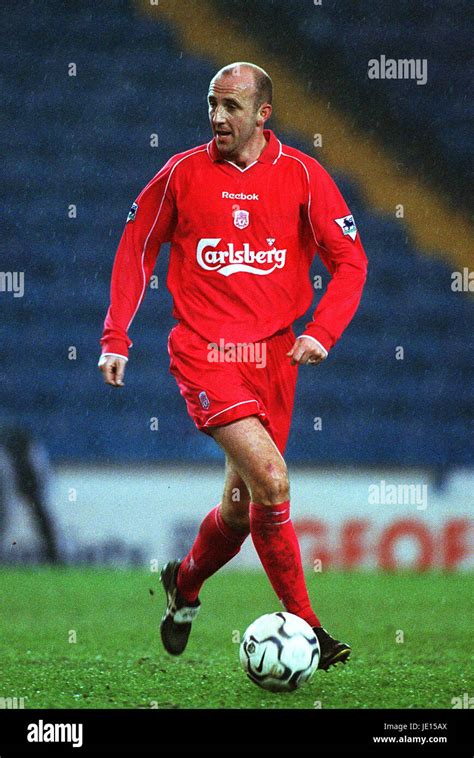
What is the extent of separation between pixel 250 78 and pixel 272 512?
1455 mm

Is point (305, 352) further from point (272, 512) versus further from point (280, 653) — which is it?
point (280, 653)

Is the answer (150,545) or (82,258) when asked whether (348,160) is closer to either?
(82,258)

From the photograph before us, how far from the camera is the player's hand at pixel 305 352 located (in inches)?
159

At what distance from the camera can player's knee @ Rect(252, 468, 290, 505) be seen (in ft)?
13.2

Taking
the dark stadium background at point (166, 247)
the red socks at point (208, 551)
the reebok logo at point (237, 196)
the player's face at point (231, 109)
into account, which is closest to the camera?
the player's face at point (231, 109)

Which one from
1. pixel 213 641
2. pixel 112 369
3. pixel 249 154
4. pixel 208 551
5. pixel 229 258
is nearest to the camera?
pixel 112 369

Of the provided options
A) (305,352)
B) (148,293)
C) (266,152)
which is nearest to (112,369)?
(305,352)

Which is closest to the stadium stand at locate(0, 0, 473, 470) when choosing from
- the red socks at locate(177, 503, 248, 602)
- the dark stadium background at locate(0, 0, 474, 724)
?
the dark stadium background at locate(0, 0, 474, 724)

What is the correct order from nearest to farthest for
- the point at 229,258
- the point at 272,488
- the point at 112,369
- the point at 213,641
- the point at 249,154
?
the point at 272,488
the point at 112,369
the point at 229,258
the point at 249,154
the point at 213,641

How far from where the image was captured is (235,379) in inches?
168

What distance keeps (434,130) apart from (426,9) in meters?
0.90

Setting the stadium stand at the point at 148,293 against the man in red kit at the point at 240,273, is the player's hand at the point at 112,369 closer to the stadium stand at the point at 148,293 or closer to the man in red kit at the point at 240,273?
the man in red kit at the point at 240,273

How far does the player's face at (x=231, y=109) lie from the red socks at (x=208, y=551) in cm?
129

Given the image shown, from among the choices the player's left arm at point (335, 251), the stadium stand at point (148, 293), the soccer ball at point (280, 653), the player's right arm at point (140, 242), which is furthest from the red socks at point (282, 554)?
the stadium stand at point (148, 293)
